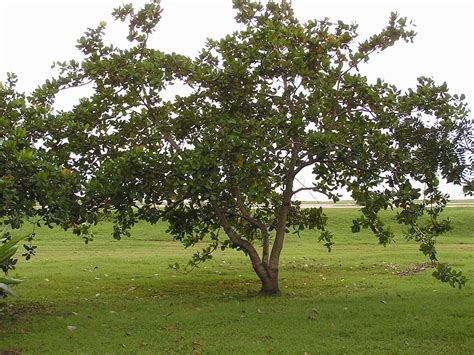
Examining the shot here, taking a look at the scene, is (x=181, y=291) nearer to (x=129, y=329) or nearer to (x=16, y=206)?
(x=129, y=329)

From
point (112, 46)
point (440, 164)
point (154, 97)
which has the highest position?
point (112, 46)

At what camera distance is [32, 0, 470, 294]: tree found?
31.8 ft

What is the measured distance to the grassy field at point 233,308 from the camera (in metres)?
7.68

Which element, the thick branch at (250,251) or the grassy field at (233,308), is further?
the thick branch at (250,251)

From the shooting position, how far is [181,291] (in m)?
12.3

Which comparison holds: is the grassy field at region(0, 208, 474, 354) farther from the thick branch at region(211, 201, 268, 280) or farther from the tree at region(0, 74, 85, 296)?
the tree at region(0, 74, 85, 296)

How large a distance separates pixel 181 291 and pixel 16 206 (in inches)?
191

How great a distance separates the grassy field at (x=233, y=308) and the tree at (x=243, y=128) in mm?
1096

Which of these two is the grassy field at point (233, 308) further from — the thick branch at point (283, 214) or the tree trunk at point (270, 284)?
the thick branch at point (283, 214)

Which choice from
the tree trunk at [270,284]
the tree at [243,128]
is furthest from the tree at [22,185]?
the tree trunk at [270,284]

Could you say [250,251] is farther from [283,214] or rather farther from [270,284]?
[283,214]

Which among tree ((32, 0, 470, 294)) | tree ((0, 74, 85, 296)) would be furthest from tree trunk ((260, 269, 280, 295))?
tree ((0, 74, 85, 296))

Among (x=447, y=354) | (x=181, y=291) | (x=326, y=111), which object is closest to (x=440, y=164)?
(x=447, y=354)

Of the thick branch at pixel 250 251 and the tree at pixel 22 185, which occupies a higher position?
the tree at pixel 22 185
